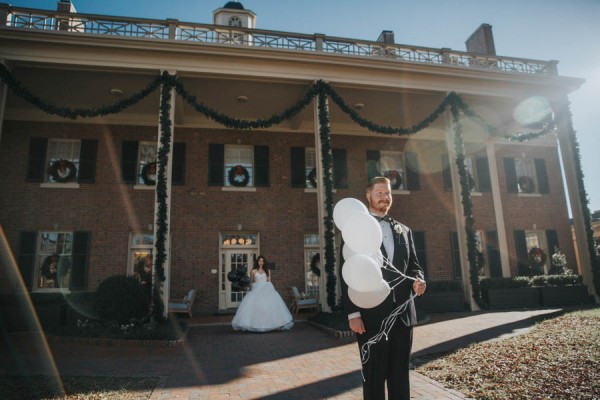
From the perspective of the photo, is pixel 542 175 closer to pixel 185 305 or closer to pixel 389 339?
pixel 185 305

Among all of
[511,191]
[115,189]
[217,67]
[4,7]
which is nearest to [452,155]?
[511,191]

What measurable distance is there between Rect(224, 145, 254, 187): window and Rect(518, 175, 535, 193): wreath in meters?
11.6

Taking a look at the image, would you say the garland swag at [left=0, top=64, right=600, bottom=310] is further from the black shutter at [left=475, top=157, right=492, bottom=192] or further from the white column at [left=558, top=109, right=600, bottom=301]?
the black shutter at [left=475, top=157, right=492, bottom=192]

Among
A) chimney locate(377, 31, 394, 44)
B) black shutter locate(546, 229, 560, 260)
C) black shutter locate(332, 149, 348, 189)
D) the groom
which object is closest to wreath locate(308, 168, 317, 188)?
black shutter locate(332, 149, 348, 189)

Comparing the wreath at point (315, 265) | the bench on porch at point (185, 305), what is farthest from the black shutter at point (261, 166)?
the bench on porch at point (185, 305)

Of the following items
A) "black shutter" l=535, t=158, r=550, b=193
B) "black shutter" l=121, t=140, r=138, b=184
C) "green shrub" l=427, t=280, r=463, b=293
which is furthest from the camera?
"black shutter" l=535, t=158, r=550, b=193

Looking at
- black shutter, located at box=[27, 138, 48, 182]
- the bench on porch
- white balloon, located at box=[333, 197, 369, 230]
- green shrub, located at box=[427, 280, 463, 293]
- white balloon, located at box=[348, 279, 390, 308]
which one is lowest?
the bench on porch

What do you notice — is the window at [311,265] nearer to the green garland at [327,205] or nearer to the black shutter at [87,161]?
the green garland at [327,205]

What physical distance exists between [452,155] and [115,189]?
11.6 meters

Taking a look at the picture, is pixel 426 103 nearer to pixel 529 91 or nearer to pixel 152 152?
pixel 529 91

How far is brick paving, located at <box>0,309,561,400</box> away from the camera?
15.1ft

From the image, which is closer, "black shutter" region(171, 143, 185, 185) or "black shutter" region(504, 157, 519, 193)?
"black shutter" region(171, 143, 185, 185)

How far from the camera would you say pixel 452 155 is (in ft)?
41.7

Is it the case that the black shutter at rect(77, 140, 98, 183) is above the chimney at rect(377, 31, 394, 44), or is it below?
below
